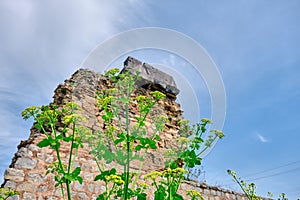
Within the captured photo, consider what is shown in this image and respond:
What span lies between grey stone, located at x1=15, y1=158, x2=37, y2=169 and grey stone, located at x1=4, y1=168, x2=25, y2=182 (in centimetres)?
7

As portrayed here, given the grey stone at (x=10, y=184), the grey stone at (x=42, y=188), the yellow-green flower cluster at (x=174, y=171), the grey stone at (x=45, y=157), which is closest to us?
the yellow-green flower cluster at (x=174, y=171)

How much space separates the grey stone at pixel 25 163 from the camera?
3.41 metres

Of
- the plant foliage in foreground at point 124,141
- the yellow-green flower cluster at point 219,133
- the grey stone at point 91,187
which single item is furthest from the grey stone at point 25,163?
the yellow-green flower cluster at point 219,133

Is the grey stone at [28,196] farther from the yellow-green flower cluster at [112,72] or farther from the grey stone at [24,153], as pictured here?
the yellow-green flower cluster at [112,72]

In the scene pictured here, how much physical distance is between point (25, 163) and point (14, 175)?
0.21 m

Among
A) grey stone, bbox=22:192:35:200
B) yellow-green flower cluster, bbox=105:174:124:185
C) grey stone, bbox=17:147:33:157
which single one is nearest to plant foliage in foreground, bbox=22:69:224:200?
yellow-green flower cluster, bbox=105:174:124:185

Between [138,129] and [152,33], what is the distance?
2.48ft

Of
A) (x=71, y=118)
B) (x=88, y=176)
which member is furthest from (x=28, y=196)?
(x=71, y=118)

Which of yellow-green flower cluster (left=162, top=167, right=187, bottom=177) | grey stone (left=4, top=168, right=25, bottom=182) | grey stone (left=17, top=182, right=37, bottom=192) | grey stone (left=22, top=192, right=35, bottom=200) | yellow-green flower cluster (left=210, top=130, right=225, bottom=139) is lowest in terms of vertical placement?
yellow-green flower cluster (left=162, top=167, right=187, bottom=177)

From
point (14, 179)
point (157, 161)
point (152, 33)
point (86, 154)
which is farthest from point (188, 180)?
point (152, 33)

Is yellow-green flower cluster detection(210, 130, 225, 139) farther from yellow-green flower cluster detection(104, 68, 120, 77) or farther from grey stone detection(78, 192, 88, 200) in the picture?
grey stone detection(78, 192, 88, 200)

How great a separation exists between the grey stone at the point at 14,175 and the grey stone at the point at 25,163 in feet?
0.24

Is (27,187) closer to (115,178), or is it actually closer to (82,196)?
(82,196)

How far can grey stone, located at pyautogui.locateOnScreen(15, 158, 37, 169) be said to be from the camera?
3.41 meters
